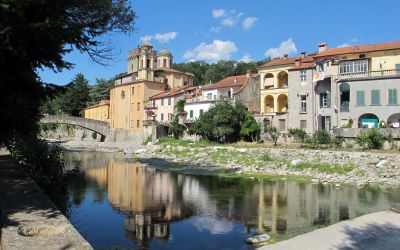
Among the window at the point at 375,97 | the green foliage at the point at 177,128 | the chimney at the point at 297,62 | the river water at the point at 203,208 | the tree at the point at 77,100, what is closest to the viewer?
the river water at the point at 203,208

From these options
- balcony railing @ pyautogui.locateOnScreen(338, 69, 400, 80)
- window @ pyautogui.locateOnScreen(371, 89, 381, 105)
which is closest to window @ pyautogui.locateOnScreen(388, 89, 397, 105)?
window @ pyautogui.locateOnScreen(371, 89, 381, 105)

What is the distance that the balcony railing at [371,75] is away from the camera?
42656 mm

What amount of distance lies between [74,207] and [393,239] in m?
14.8

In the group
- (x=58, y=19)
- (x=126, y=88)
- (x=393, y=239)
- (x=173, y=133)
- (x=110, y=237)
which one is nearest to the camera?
(x=58, y=19)

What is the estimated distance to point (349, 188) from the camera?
28453 mm

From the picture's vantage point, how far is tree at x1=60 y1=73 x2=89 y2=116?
354 feet

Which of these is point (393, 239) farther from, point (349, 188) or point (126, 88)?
point (126, 88)

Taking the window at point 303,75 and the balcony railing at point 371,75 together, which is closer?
the balcony railing at point 371,75

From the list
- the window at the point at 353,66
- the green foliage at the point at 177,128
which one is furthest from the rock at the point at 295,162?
the green foliage at the point at 177,128

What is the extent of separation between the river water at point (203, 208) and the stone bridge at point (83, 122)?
153 ft

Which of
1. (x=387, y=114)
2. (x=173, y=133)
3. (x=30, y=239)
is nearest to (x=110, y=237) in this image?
(x=30, y=239)

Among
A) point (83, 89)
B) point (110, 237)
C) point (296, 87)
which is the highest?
point (83, 89)

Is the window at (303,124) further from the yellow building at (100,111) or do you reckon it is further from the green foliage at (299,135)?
the yellow building at (100,111)

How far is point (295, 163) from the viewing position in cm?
3769
